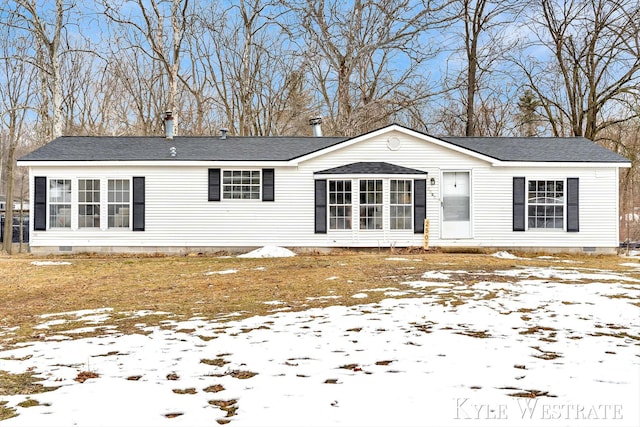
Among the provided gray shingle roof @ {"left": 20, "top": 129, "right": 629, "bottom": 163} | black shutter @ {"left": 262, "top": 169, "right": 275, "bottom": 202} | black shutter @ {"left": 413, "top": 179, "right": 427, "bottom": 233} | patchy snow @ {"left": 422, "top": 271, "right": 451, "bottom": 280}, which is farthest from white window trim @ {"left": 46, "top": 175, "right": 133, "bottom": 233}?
patchy snow @ {"left": 422, "top": 271, "right": 451, "bottom": 280}

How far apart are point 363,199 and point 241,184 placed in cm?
388

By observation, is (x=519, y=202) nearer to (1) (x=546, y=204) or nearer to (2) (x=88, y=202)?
(1) (x=546, y=204)

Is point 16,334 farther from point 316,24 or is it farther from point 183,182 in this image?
point 316,24

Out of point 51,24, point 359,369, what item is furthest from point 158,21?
point 359,369

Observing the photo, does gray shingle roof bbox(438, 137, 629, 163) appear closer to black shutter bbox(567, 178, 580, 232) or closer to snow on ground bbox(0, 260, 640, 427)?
black shutter bbox(567, 178, 580, 232)

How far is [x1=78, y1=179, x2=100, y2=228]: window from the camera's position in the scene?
15.2 meters

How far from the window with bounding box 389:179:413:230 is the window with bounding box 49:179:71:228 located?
10.0 meters

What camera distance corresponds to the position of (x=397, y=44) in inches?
933

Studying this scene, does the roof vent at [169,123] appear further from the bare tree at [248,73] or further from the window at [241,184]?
the bare tree at [248,73]

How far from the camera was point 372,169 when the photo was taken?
50.4 ft

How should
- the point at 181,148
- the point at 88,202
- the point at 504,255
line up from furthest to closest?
the point at 181,148, the point at 88,202, the point at 504,255

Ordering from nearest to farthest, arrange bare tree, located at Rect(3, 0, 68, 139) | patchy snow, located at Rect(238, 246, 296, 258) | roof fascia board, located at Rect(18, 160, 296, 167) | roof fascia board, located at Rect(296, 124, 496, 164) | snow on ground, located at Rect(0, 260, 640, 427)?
snow on ground, located at Rect(0, 260, 640, 427), patchy snow, located at Rect(238, 246, 296, 258), roof fascia board, located at Rect(18, 160, 296, 167), roof fascia board, located at Rect(296, 124, 496, 164), bare tree, located at Rect(3, 0, 68, 139)

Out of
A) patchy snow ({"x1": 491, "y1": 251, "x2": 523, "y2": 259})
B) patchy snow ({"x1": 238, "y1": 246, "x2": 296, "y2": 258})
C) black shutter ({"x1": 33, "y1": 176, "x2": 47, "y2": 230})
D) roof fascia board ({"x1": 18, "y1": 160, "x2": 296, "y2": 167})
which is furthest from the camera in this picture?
black shutter ({"x1": 33, "y1": 176, "x2": 47, "y2": 230})

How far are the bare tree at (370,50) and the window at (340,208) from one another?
26.2 ft
